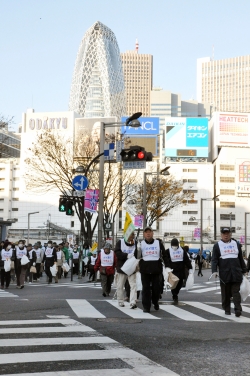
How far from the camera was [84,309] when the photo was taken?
40.6ft

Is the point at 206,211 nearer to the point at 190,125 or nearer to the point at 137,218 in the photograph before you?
the point at 190,125

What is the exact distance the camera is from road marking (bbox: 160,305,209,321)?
11148 mm

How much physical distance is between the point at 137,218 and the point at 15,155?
344 feet

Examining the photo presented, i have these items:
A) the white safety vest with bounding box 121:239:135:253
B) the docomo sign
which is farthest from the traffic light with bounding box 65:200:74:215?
the docomo sign

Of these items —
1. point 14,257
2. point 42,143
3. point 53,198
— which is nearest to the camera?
point 14,257

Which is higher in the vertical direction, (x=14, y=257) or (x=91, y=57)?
(x=91, y=57)

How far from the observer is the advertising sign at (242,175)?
10750cm

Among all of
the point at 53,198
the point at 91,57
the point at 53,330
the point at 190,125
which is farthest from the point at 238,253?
the point at 91,57

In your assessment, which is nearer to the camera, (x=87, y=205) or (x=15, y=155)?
(x=87, y=205)

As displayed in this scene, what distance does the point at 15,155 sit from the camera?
139625 millimetres

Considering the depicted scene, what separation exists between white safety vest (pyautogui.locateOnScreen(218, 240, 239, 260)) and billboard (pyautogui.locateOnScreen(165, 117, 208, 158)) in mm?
92253

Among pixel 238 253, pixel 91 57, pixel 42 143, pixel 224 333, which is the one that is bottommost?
pixel 224 333

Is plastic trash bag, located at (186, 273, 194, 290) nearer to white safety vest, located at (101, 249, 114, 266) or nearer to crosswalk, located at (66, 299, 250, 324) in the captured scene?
crosswalk, located at (66, 299, 250, 324)

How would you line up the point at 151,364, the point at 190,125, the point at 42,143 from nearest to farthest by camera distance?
the point at 151,364
the point at 42,143
the point at 190,125
